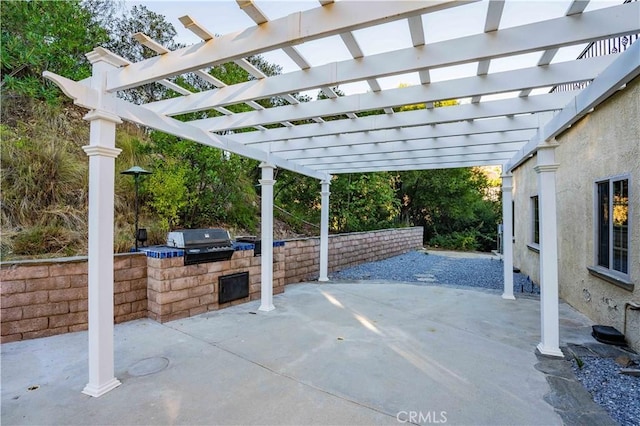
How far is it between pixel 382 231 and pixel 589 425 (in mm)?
10130

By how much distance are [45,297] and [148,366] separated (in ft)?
5.87

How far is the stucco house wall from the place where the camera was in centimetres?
370

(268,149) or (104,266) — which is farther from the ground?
(268,149)

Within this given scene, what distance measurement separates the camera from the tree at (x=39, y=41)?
579cm

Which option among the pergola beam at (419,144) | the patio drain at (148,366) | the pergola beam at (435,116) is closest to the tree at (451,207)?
the pergola beam at (419,144)

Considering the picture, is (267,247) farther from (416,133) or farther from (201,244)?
(416,133)

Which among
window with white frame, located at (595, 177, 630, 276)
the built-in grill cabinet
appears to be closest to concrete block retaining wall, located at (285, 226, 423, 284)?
the built-in grill cabinet

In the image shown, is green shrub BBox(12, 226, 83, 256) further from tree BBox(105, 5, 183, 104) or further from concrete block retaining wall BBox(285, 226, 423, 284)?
tree BBox(105, 5, 183, 104)

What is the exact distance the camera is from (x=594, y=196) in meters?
4.64

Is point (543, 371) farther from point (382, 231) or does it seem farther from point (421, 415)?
point (382, 231)

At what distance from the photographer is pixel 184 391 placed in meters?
2.79

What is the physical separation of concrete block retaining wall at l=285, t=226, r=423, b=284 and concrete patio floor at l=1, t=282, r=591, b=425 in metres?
2.55

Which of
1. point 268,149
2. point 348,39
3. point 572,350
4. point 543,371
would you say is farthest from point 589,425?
point 268,149

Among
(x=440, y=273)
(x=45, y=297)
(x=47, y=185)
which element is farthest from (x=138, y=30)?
(x=440, y=273)
